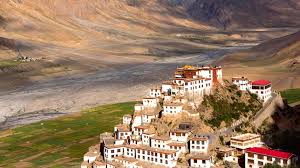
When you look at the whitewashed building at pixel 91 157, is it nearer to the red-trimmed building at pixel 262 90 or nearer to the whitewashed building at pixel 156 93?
the whitewashed building at pixel 156 93

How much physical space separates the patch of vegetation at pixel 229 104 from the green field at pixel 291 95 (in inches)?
1515

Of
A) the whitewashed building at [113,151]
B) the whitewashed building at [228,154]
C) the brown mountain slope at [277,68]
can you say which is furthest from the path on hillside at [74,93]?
the whitewashed building at [228,154]

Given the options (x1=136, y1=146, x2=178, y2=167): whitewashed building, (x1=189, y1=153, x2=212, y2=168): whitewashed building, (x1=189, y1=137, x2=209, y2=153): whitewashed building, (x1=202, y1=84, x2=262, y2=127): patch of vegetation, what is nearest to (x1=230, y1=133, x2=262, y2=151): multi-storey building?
(x1=202, y1=84, x2=262, y2=127): patch of vegetation

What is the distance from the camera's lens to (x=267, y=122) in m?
72.6

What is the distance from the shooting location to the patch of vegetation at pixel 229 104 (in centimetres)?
6850

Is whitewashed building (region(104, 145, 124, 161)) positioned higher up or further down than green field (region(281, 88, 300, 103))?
further down

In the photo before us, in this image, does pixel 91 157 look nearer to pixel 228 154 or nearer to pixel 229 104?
pixel 228 154

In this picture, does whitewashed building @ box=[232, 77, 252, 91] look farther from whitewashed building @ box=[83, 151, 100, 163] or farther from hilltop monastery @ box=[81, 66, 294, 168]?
whitewashed building @ box=[83, 151, 100, 163]

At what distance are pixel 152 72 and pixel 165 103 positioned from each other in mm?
126099

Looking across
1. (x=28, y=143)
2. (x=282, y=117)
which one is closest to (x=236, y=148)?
(x=282, y=117)

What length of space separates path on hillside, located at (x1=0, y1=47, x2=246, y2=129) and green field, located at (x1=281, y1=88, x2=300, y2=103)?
36.9 metres

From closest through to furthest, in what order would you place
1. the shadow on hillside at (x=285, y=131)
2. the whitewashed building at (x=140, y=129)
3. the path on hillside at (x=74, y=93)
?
the shadow on hillside at (x=285, y=131)
the whitewashed building at (x=140, y=129)
the path on hillside at (x=74, y=93)

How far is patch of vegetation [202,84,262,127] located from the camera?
68500mm

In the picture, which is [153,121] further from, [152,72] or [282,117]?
[152,72]
